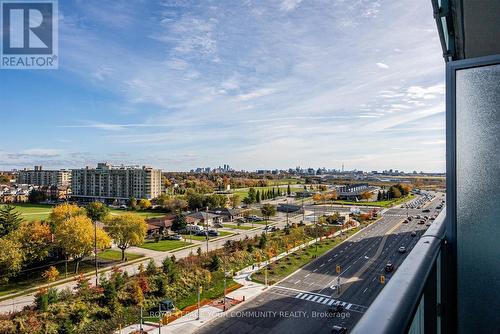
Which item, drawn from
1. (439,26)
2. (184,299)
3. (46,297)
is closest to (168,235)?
(184,299)

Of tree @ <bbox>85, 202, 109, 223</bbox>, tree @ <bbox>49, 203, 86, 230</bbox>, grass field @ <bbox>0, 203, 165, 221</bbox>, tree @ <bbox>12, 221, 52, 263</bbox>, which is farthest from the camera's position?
grass field @ <bbox>0, 203, 165, 221</bbox>

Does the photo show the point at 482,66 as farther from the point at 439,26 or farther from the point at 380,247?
the point at 380,247

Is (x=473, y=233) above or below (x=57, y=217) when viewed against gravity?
above

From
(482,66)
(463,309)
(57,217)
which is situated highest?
(482,66)

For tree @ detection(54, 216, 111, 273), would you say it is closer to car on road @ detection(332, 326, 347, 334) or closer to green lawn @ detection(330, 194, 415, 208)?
car on road @ detection(332, 326, 347, 334)

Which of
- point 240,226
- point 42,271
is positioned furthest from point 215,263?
point 240,226

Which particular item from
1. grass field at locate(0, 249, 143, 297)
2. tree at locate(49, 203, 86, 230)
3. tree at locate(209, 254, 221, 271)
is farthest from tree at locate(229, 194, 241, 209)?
tree at locate(209, 254, 221, 271)

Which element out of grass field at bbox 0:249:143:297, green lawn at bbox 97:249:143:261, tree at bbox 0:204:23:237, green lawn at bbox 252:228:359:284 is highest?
tree at bbox 0:204:23:237
